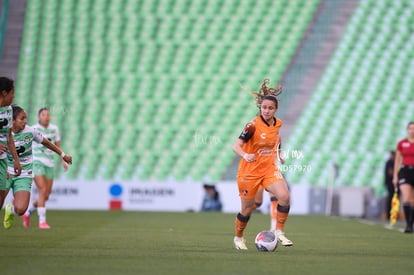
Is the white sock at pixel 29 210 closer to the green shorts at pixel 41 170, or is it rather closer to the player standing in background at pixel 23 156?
the green shorts at pixel 41 170

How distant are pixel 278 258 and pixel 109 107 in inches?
813

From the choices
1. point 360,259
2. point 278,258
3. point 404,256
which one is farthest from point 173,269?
point 404,256

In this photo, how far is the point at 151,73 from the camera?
30109 millimetres

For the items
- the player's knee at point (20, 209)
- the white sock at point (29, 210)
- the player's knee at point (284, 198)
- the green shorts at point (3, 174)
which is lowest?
the white sock at point (29, 210)

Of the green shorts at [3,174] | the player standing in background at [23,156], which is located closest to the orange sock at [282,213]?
the player standing in background at [23,156]

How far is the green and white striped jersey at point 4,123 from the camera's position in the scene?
9.35 meters

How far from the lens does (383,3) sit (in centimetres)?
3147

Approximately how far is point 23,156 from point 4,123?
7.61 ft

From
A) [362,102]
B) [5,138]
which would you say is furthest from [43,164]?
[362,102]

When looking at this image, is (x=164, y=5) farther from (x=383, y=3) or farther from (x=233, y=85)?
(x=383, y=3)

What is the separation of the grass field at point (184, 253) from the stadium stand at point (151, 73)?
47.3 ft

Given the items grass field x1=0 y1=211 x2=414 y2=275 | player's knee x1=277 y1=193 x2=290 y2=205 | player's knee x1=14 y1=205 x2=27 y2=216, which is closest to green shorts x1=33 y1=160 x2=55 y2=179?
grass field x1=0 y1=211 x2=414 y2=275

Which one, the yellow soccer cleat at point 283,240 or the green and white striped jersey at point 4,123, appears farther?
the yellow soccer cleat at point 283,240

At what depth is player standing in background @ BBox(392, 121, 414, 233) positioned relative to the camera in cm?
1545
